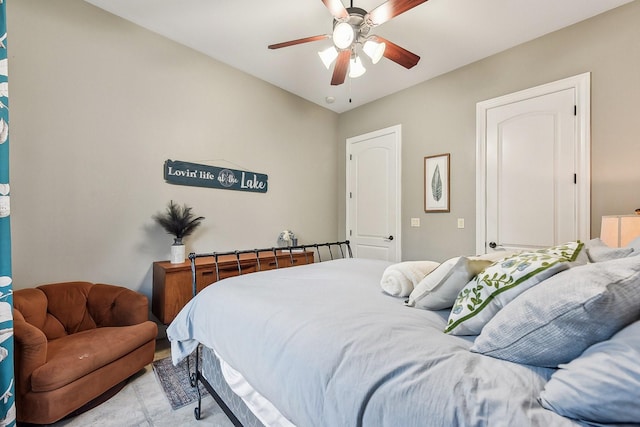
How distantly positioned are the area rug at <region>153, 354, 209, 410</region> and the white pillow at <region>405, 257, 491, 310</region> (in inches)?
57.5

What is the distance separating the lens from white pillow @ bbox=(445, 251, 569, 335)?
852 millimetres

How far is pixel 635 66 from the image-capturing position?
2.15 m

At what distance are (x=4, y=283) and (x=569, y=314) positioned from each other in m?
2.26

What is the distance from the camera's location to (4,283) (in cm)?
136

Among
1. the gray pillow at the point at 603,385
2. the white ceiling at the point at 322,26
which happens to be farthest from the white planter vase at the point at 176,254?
the gray pillow at the point at 603,385

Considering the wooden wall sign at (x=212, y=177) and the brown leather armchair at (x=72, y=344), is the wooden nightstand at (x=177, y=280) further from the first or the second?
the wooden wall sign at (x=212, y=177)

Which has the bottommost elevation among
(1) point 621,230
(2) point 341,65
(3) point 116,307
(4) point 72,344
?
(4) point 72,344

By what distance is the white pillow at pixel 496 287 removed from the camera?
85 cm

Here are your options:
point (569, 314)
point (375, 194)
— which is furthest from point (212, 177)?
point (569, 314)

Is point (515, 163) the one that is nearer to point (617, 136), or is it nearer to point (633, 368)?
point (617, 136)

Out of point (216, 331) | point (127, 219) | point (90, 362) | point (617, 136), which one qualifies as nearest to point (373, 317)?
point (216, 331)

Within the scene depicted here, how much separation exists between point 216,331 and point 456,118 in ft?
10.5

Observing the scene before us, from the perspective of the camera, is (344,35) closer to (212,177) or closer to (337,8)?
(337,8)

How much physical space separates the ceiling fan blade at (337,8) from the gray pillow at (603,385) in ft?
6.59
